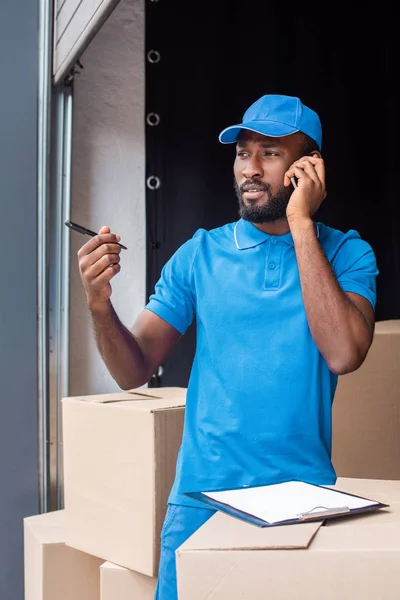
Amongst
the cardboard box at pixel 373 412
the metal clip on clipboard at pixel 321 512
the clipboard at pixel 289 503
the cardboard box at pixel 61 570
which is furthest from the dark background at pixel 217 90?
the metal clip on clipboard at pixel 321 512

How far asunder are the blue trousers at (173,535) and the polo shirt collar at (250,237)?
0.49m

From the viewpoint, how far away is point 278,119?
150cm

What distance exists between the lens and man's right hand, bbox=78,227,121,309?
1365 millimetres

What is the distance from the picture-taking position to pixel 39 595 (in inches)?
81.5

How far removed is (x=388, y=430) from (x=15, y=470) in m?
1.14

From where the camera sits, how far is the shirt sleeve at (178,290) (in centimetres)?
153

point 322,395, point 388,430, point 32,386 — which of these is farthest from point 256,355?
point 32,386

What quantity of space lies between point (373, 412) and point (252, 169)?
3.24 ft

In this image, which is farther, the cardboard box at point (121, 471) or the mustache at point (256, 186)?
the cardboard box at point (121, 471)

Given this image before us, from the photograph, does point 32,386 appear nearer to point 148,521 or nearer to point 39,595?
point 39,595

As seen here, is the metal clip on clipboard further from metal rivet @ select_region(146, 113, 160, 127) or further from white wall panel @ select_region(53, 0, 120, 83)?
metal rivet @ select_region(146, 113, 160, 127)

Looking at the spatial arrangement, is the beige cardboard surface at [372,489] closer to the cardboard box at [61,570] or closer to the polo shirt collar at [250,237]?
the polo shirt collar at [250,237]

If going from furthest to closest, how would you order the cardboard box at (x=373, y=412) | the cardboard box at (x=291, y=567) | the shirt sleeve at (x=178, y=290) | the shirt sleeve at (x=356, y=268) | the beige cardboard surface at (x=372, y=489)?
1. the cardboard box at (x=373, y=412)
2. the shirt sleeve at (x=178, y=290)
3. the shirt sleeve at (x=356, y=268)
4. the beige cardboard surface at (x=372, y=489)
5. the cardboard box at (x=291, y=567)

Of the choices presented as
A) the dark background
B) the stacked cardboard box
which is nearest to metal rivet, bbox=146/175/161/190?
the dark background
